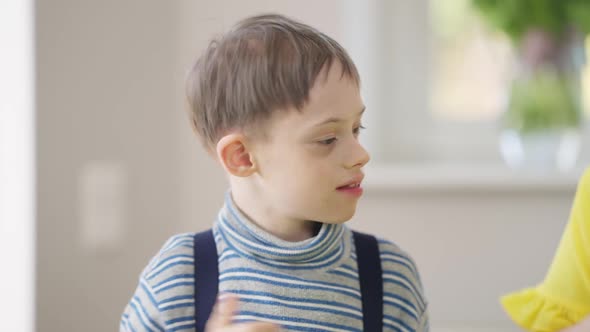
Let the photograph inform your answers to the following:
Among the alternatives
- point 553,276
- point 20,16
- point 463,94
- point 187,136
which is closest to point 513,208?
point 463,94

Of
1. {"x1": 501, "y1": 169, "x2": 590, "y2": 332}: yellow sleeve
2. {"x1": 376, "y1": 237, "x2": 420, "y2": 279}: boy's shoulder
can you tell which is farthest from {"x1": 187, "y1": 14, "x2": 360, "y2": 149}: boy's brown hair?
{"x1": 501, "y1": 169, "x2": 590, "y2": 332}: yellow sleeve

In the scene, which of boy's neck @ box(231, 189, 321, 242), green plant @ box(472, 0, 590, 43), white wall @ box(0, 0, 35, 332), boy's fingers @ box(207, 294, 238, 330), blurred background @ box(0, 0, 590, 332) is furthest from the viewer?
green plant @ box(472, 0, 590, 43)

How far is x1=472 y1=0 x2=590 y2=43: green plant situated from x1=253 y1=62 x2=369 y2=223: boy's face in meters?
0.92

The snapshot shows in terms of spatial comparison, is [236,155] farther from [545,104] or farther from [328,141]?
[545,104]

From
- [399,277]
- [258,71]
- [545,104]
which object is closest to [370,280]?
[399,277]

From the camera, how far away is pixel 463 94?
6.04ft

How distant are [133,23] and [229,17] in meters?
0.19

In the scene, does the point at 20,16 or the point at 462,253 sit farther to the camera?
the point at 462,253

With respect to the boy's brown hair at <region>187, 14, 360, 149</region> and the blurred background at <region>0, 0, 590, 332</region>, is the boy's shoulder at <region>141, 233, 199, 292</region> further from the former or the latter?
the blurred background at <region>0, 0, 590, 332</region>

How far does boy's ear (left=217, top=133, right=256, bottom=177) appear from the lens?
2.93ft

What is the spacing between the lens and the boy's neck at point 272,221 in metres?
0.92

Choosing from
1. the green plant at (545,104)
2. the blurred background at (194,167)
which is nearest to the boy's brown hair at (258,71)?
the blurred background at (194,167)

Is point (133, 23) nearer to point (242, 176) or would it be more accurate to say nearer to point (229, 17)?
point (229, 17)

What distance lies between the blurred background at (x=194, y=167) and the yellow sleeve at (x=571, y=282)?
1.80ft
